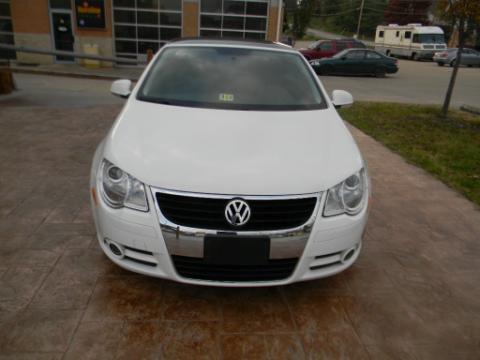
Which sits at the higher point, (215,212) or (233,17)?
(233,17)

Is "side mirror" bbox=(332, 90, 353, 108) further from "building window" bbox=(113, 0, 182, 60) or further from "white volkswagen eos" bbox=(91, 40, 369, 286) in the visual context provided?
"building window" bbox=(113, 0, 182, 60)

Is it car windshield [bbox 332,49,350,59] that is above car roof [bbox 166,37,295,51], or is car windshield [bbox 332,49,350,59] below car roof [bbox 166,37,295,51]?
below

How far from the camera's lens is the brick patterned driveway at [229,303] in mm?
2375

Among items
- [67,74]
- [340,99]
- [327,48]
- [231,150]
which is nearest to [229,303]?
[231,150]

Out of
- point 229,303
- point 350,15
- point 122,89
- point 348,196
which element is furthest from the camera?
point 350,15

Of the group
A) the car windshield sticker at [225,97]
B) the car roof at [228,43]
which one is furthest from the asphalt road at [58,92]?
the car windshield sticker at [225,97]

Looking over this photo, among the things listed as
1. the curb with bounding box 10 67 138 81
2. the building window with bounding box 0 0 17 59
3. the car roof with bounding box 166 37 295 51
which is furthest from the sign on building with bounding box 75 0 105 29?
the car roof with bounding box 166 37 295 51

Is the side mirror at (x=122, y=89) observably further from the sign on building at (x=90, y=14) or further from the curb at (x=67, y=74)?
the sign on building at (x=90, y=14)

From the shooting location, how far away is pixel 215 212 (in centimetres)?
231

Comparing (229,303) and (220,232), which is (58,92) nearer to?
(229,303)

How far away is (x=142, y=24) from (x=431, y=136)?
1328 centimetres

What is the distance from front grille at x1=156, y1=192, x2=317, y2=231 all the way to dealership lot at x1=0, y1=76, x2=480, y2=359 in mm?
669

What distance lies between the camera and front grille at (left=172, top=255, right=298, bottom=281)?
2.40 metres

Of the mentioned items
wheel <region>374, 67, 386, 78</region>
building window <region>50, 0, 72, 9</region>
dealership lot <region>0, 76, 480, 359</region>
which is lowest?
wheel <region>374, 67, 386, 78</region>
